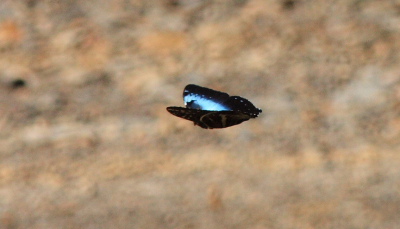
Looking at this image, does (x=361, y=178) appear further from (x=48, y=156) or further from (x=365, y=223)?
(x=48, y=156)

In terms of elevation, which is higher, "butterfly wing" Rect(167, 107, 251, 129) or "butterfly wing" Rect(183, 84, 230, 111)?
"butterfly wing" Rect(183, 84, 230, 111)

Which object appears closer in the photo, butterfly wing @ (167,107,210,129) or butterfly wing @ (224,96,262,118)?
butterfly wing @ (167,107,210,129)

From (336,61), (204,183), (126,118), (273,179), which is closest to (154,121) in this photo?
(126,118)

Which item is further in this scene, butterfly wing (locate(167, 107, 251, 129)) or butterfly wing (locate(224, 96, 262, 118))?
butterfly wing (locate(224, 96, 262, 118))

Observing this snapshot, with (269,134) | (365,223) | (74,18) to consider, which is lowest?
(365,223)

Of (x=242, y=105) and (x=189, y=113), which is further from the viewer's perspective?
(x=242, y=105)
